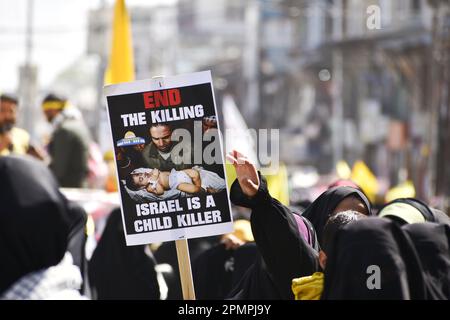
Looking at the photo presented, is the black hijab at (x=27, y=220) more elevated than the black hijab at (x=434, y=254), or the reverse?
the black hijab at (x=27, y=220)

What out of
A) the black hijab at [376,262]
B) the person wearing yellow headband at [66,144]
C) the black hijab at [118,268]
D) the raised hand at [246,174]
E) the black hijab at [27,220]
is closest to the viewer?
the black hijab at [376,262]

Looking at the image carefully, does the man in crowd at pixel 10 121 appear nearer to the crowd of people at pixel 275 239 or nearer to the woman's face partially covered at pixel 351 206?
the crowd of people at pixel 275 239

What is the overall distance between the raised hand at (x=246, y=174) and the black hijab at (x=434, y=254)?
72cm

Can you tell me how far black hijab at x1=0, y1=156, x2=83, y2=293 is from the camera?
3.72 meters

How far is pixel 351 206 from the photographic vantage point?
4777 millimetres

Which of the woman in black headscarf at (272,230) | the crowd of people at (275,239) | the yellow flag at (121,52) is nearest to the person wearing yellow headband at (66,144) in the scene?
the yellow flag at (121,52)

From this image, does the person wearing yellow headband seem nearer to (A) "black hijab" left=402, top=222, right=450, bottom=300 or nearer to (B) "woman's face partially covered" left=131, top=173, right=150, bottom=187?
(B) "woman's face partially covered" left=131, top=173, right=150, bottom=187

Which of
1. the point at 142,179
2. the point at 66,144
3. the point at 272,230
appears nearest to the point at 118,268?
the point at 66,144

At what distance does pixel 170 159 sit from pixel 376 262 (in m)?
1.40

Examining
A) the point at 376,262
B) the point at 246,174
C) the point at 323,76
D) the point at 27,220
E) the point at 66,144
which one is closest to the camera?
the point at 376,262

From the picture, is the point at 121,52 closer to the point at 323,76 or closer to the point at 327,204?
the point at 327,204

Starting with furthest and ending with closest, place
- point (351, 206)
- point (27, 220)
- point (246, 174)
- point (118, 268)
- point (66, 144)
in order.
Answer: point (66, 144)
point (118, 268)
point (351, 206)
point (246, 174)
point (27, 220)

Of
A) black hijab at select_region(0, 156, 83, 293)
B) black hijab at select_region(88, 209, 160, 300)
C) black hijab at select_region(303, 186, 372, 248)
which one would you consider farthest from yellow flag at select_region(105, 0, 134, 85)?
black hijab at select_region(0, 156, 83, 293)

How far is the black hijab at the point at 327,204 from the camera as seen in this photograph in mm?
4844
